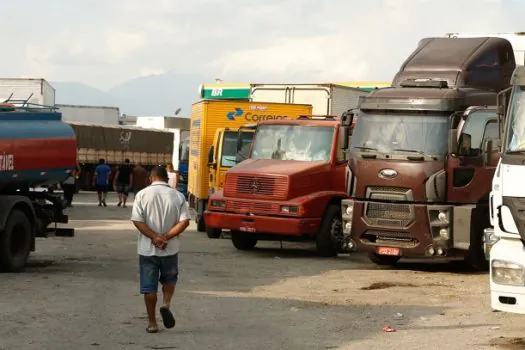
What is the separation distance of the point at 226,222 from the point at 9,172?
542 cm

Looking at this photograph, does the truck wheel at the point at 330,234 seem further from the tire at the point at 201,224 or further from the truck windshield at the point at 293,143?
the tire at the point at 201,224

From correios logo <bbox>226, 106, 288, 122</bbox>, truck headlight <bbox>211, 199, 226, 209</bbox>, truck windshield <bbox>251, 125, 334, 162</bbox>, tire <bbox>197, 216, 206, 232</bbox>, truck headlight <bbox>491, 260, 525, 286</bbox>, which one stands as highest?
correios logo <bbox>226, 106, 288, 122</bbox>

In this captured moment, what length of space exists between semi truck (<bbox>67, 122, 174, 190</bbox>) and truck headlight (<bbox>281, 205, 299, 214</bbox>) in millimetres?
34493

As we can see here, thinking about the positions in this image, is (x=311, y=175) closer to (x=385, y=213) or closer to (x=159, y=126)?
(x=385, y=213)

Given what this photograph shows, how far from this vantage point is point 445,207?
1866 cm

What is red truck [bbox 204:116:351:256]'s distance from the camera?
21.8m

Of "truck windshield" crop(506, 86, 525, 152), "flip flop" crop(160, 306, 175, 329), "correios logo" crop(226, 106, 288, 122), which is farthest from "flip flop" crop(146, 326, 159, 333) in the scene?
"correios logo" crop(226, 106, 288, 122)

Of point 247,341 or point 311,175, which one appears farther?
point 311,175

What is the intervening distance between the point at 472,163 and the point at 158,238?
788cm

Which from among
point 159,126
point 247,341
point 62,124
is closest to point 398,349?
point 247,341

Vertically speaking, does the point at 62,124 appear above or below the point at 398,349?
above

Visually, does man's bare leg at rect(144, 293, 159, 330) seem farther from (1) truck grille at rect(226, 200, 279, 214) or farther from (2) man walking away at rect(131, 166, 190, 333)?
(1) truck grille at rect(226, 200, 279, 214)

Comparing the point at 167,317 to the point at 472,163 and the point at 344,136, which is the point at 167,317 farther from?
the point at 344,136

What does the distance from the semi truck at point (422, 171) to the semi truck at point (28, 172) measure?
499cm
